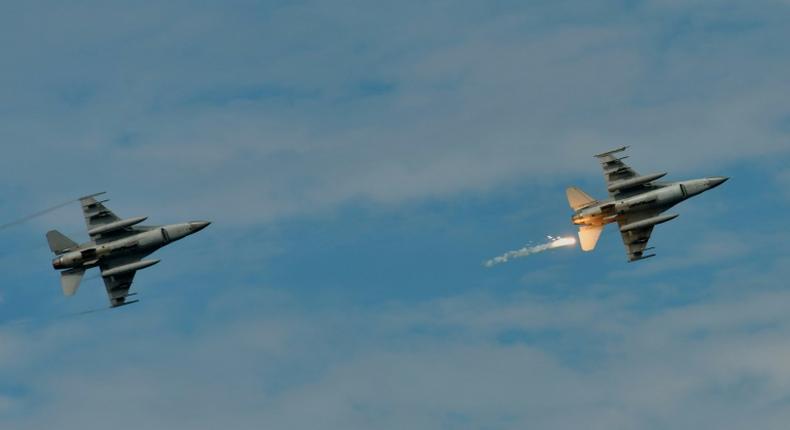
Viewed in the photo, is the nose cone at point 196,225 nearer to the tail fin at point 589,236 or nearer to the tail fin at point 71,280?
the tail fin at point 71,280

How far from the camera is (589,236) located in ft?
593

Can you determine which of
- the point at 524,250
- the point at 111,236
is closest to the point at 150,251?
the point at 111,236

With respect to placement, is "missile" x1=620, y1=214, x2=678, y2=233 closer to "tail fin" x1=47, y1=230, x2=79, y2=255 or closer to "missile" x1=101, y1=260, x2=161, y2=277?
"missile" x1=101, y1=260, x2=161, y2=277

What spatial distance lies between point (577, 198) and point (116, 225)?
49.0 m

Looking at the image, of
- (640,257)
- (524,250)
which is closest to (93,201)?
(524,250)

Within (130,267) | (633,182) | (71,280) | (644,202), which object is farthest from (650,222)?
(71,280)

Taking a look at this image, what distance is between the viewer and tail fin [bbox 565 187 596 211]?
180 meters

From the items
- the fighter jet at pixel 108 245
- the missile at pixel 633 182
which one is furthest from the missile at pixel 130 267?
the missile at pixel 633 182

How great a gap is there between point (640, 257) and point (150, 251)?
52920 mm

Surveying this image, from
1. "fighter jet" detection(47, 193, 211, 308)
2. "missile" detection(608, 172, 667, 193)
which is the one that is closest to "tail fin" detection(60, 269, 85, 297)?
"fighter jet" detection(47, 193, 211, 308)

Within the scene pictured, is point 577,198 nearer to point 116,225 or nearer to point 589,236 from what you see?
point 589,236

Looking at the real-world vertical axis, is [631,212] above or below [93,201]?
below

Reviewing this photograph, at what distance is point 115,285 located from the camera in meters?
182

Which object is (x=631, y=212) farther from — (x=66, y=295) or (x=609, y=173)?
(x=66, y=295)
